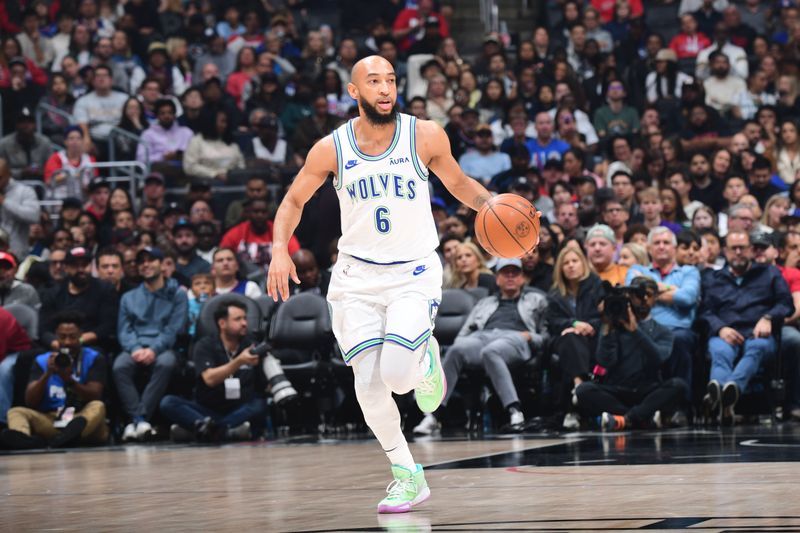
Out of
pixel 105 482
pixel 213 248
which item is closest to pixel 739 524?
pixel 105 482

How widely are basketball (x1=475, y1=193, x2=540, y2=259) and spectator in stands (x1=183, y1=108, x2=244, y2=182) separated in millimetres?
10337

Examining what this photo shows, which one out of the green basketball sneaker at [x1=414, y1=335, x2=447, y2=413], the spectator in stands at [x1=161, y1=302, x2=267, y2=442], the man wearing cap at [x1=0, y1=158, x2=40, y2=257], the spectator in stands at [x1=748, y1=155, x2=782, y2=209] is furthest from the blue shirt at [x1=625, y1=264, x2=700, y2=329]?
the man wearing cap at [x1=0, y1=158, x2=40, y2=257]

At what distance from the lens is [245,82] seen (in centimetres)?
1877

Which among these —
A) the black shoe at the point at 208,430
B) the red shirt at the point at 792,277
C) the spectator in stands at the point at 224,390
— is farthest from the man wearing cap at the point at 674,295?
the black shoe at the point at 208,430

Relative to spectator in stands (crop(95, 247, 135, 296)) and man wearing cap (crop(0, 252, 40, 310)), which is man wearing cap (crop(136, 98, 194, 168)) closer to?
spectator in stands (crop(95, 247, 135, 296))

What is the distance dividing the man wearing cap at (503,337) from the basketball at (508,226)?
16.1ft

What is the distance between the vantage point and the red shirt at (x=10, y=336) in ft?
41.0

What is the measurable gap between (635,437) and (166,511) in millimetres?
4882

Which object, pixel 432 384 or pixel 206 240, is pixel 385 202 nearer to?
pixel 432 384

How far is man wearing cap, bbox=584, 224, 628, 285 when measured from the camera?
40.8ft

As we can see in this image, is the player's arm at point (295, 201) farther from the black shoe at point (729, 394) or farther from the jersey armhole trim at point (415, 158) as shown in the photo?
the black shoe at point (729, 394)

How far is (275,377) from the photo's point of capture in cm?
1212

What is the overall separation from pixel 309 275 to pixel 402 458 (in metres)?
6.56

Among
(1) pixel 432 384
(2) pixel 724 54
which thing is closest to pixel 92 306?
(1) pixel 432 384
